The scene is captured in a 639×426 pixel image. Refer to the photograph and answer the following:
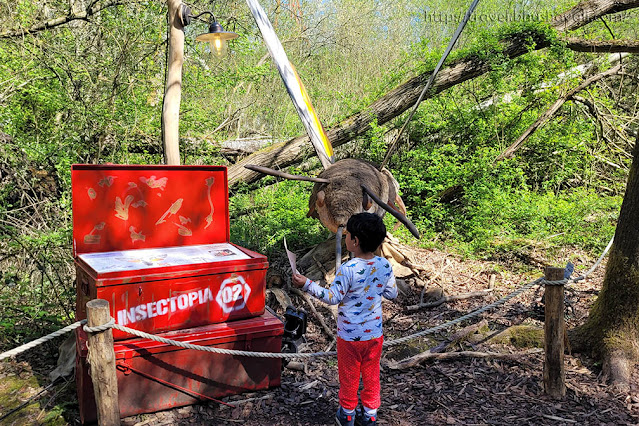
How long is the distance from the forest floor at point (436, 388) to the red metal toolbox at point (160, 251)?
67cm

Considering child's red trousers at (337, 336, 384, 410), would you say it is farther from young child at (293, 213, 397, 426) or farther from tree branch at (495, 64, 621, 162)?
tree branch at (495, 64, 621, 162)

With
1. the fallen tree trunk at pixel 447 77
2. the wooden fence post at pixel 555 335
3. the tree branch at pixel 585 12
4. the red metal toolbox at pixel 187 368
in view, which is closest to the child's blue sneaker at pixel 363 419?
the red metal toolbox at pixel 187 368

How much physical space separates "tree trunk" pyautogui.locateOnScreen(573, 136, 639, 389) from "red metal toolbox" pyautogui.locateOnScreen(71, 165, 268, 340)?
110 inches

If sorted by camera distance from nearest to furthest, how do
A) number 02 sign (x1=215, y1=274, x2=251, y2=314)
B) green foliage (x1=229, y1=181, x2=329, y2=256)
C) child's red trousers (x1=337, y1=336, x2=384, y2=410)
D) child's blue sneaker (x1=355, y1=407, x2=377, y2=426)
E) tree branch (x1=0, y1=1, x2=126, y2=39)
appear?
child's red trousers (x1=337, y1=336, x2=384, y2=410)
child's blue sneaker (x1=355, y1=407, x2=377, y2=426)
number 02 sign (x1=215, y1=274, x2=251, y2=314)
green foliage (x1=229, y1=181, x2=329, y2=256)
tree branch (x1=0, y1=1, x2=126, y2=39)

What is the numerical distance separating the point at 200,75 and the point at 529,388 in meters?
6.51

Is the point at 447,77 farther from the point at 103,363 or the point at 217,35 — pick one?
the point at 103,363

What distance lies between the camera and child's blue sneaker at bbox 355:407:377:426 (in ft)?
11.0

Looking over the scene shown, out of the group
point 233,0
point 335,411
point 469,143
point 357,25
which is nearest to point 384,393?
point 335,411

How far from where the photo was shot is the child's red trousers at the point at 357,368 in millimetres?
3232

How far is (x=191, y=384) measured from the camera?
12.4 feet

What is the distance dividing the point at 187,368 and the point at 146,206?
1.32 m

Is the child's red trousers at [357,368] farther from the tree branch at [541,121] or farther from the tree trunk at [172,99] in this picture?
the tree branch at [541,121]

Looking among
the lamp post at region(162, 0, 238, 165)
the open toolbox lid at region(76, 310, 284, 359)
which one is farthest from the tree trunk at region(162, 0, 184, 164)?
the open toolbox lid at region(76, 310, 284, 359)

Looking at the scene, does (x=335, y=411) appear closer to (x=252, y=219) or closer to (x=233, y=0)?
(x=252, y=219)
